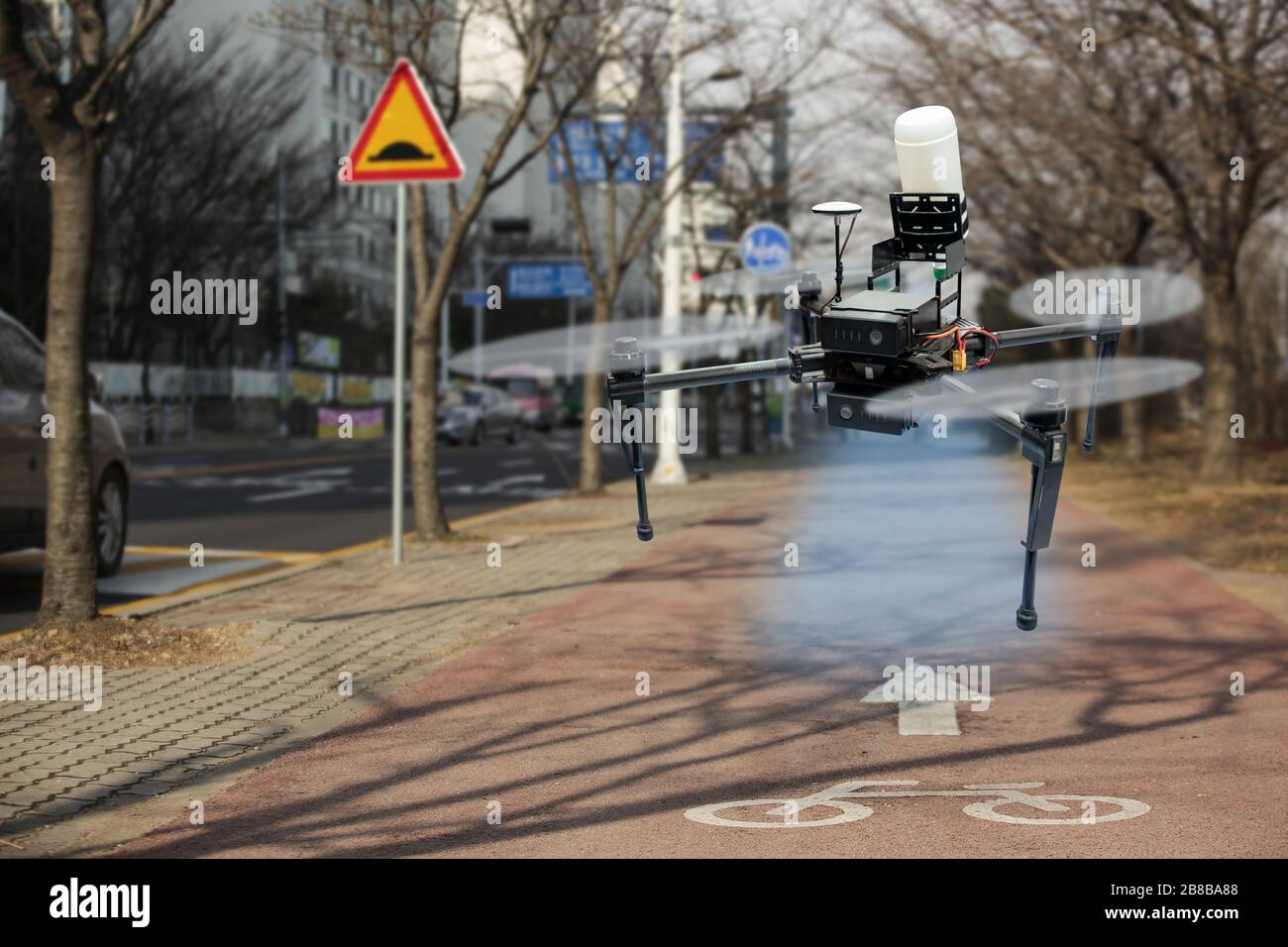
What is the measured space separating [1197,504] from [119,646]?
15990 millimetres

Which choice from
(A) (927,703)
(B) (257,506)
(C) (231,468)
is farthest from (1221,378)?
(A) (927,703)

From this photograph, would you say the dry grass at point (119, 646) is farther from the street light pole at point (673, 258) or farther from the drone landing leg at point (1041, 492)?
the street light pole at point (673, 258)

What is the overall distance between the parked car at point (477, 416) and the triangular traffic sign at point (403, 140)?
3348 centimetres

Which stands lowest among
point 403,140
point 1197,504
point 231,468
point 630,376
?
point 1197,504

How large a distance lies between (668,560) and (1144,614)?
4.58 metres

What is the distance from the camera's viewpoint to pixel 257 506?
2067 centimetres

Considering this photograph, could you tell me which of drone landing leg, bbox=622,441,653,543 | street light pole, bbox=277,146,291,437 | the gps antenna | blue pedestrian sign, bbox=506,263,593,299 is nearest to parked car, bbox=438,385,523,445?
street light pole, bbox=277,146,291,437

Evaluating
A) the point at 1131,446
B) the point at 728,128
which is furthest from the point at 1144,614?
the point at 1131,446

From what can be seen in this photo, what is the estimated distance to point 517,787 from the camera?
606 cm

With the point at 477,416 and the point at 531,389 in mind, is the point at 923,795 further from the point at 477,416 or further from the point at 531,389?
the point at 531,389

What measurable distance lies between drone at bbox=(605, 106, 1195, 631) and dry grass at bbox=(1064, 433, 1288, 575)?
10.9 m

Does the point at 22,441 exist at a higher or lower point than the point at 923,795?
higher

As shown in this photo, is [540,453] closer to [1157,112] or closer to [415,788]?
[1157,112]

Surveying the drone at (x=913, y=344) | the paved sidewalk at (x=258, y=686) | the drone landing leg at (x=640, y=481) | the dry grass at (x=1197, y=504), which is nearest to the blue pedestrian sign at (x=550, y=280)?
the dry grass at (x=1197, y=504)
